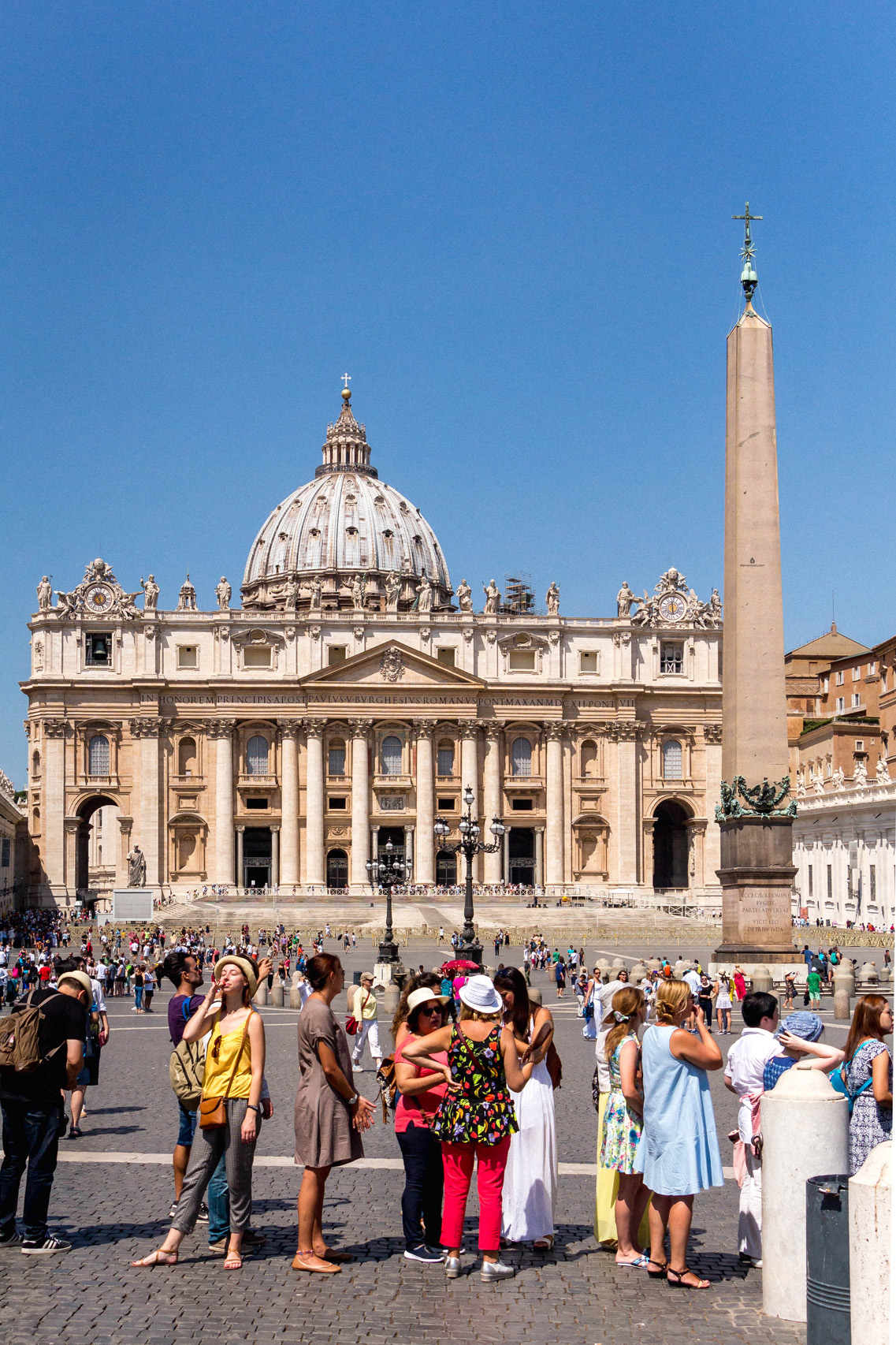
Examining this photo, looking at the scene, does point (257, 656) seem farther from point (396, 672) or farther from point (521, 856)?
point (521, 856)

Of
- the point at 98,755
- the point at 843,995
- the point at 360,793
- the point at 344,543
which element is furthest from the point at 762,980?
the point at 344,543

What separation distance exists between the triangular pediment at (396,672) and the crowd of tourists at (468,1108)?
6861cm

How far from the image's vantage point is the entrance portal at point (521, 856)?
264 ft

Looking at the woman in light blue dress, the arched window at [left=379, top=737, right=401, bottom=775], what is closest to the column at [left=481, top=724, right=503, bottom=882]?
the arched window at [left=379, top=737, right=401, bottom=775]

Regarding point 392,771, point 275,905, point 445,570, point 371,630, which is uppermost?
point 445,570

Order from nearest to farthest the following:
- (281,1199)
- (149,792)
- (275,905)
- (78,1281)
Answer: (78,1281) → (281,1199) → (275,905) → (149,792)

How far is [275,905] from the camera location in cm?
6178

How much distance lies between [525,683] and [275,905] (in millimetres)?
23420

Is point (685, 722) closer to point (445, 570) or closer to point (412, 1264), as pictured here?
point (445, 570)

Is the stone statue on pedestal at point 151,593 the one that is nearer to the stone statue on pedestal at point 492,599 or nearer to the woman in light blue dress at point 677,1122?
the stone statue on pedestal at point 492,599

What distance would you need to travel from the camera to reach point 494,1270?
799 cm

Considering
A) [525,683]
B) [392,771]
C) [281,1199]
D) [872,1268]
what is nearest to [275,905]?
[392,771]

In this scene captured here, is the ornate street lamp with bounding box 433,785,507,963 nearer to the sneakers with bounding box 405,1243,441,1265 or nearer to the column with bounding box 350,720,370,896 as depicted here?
the sneakers with bounding box 405,1243,441,1265

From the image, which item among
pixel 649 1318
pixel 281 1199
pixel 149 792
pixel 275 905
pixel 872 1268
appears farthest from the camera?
pixel 149 792
